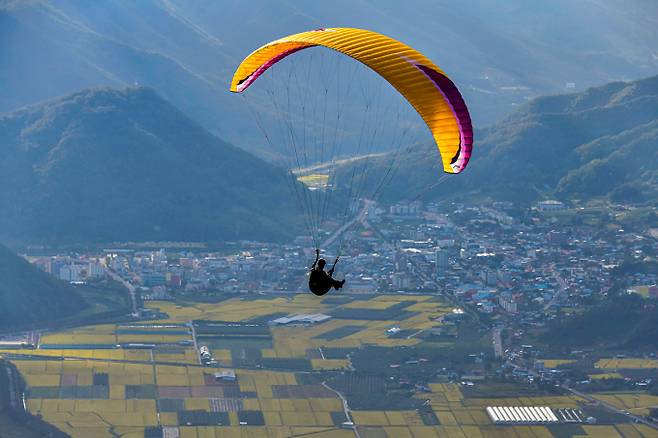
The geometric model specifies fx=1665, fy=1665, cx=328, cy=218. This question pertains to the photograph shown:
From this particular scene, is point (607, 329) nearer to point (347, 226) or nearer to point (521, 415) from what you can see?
point (521, 415)

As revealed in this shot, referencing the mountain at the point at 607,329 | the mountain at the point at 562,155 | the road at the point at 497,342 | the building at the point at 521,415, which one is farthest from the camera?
the mountain at the point at 562,155

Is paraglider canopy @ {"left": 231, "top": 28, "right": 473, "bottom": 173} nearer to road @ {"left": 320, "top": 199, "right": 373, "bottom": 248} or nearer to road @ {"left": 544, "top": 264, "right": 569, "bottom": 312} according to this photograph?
road @ {"left": 544, "top": 264, "right": 569, "bottom": 312}

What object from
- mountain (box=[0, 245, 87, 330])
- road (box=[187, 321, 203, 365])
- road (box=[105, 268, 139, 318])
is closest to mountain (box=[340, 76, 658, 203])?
road (box=[105, 268, 139, 318])

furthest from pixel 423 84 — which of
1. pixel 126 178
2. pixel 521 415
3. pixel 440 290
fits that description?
pixel 126 178

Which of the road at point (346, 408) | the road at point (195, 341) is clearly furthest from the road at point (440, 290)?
the road at point (346, 408)

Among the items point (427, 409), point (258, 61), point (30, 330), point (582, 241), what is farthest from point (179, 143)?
point (258, 61)

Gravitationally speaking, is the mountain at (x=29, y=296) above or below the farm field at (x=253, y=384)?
above

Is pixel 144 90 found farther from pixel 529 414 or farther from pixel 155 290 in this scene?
pixel 529 414

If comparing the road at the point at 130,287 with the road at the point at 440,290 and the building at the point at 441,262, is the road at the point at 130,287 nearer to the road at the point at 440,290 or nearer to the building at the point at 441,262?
the road at the point at 440,290
